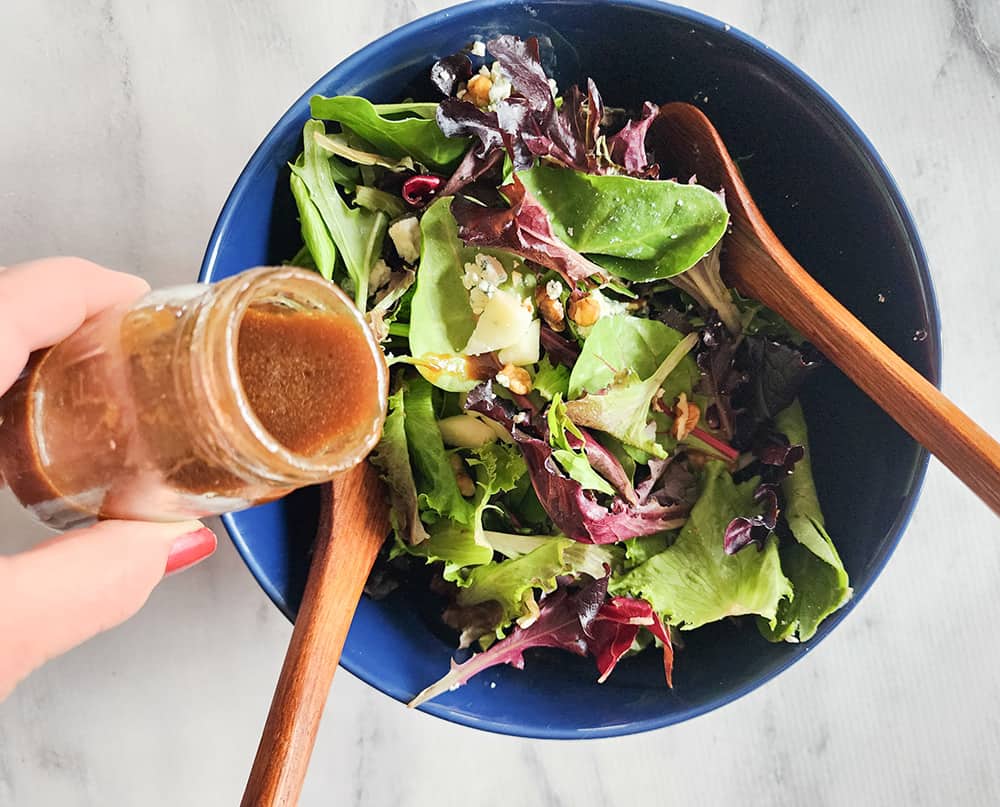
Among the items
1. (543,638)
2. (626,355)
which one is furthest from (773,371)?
(543,638)

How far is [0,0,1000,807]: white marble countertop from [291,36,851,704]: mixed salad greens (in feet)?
0.79

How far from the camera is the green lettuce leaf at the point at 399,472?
97 cm

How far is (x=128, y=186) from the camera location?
1164mm

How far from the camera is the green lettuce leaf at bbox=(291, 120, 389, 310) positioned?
0.96 metres

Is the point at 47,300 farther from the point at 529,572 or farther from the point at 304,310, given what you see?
the point at 529,572

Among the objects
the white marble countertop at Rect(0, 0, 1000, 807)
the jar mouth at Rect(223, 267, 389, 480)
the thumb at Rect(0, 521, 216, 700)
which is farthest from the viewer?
the white marble countertop at Rect(0, 0, 1000, 807)

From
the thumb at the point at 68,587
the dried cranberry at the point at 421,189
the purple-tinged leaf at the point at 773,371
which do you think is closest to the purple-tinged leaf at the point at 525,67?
the dried cranberry at the point at 421,189

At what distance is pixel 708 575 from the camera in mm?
1008

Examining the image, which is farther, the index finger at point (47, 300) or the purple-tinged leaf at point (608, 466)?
the purple-tinged leaf at point (608, 466)

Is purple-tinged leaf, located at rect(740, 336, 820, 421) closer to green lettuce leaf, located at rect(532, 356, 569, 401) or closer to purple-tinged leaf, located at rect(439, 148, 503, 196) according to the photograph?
green lettuce leaf, located at rect(532, 356, 569, 401)

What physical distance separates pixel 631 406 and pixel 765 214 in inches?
11.1

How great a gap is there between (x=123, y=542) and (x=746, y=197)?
67cm

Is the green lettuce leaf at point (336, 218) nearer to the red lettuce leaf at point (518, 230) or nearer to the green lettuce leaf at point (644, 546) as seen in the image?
the red lettuce leaf at point (518, 230)

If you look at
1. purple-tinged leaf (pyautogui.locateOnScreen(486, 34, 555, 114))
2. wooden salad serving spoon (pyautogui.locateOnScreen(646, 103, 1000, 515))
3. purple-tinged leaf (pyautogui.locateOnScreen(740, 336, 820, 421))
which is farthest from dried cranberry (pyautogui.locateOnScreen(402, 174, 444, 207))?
purple-tinged leaf (pyautogui.locateOnScreen(740, 336, 820, 421))
